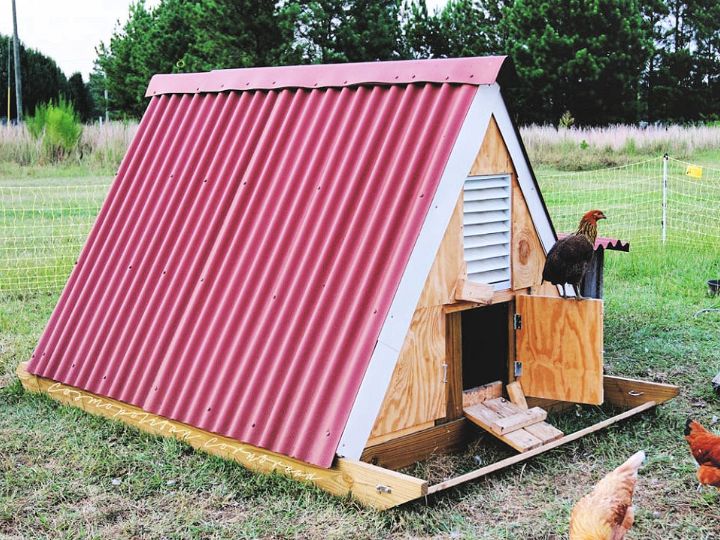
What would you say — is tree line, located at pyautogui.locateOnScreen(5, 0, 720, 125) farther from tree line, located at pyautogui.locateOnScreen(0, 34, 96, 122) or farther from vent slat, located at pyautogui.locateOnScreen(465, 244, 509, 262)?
vent slat, located at pyautogui.locateOnScreen(465, 244, 509, 262)

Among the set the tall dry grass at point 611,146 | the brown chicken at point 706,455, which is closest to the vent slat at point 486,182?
the brown chicken at point 706,455

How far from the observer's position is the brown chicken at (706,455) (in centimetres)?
500

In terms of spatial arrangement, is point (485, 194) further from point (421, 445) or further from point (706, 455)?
point (706, 455)

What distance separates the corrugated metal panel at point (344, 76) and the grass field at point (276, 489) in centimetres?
232

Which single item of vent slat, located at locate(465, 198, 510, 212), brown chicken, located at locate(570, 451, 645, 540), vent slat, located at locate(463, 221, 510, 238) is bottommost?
brown chicken, located at locate(570, 451, 645, 540)

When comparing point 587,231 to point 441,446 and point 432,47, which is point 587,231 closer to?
point 441,446

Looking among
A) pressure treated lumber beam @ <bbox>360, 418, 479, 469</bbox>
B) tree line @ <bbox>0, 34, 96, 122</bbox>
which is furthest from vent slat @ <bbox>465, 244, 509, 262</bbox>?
tree line @ <bbox>0, 34, 96, 122</bbox>

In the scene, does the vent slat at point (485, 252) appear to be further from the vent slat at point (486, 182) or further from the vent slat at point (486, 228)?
the vent slat at point (486, 182)

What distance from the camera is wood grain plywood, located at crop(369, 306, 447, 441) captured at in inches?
203

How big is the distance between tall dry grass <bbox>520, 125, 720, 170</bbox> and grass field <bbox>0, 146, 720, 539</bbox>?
16250 mm

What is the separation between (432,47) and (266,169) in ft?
115

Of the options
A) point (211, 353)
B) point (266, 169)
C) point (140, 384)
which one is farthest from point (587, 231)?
point (140, 384)

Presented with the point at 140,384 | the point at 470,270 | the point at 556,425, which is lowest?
the point at 556,425

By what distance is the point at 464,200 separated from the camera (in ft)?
18.3
